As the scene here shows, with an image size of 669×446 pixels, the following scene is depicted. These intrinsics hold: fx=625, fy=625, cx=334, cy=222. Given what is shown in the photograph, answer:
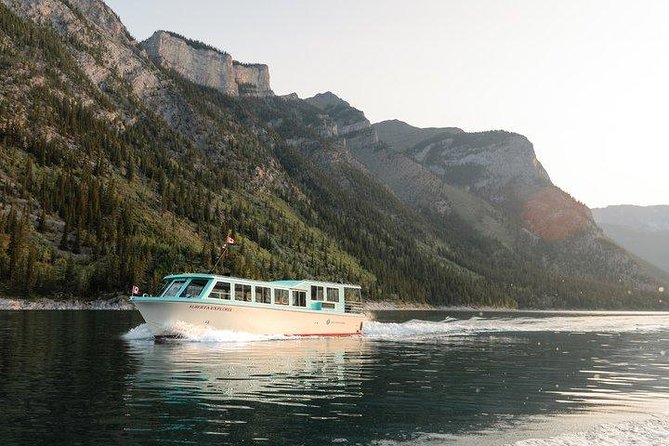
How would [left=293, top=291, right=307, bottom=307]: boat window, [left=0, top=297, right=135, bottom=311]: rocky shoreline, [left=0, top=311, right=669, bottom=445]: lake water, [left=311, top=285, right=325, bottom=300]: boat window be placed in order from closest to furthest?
[left=0, top=311, right=669, bottom=445]: lake water → [left=293, top=291, right=307, bottom=307]: boat window → [left=311, top=285, right=325, bottom=300]: boat window → [left=0, top=297, right=135, bottom=311]: rocky shoreline

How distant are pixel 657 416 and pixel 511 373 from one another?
14259 mm

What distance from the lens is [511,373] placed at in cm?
3691

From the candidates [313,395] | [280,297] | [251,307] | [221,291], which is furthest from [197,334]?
[313,395]

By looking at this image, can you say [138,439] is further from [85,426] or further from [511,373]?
[511,373]

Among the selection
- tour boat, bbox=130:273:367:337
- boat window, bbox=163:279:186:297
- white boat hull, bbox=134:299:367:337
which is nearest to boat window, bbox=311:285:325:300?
tour boat, bbox=130:273:367:337

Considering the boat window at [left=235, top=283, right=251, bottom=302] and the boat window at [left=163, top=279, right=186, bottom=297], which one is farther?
the boat window at [left=235, top=283, right=251, bottom=302]

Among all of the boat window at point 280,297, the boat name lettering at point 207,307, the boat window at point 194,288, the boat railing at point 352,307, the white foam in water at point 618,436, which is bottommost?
the white foam in water at point 618,436

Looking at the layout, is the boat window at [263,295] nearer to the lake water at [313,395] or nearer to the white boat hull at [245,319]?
the white boat hull at [245,319]

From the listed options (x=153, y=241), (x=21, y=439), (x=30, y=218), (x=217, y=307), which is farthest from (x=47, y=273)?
(x=21, y=439)

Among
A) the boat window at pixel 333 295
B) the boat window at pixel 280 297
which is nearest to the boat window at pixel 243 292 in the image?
the boat window at pixel 280 297

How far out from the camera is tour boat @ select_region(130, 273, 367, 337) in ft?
164

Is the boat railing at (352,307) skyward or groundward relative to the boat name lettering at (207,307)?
groundward

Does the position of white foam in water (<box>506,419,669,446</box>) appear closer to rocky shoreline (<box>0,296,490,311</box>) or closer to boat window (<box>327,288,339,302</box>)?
boat window (<box>327,288,339,302</box>)

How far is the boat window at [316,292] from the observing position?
63.9 m
